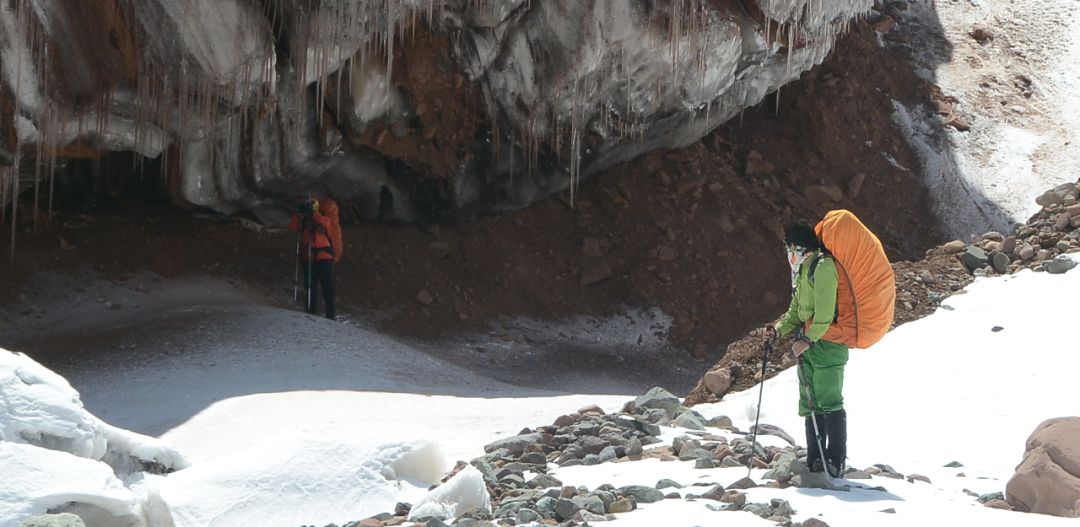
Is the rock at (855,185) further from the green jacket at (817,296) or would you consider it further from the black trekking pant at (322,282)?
the green jacket at (817,296)

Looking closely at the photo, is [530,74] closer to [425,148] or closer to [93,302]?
[425,148]

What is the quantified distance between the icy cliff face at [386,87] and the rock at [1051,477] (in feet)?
30.0

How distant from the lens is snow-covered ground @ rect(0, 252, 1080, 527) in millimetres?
6625

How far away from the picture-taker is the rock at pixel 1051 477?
21.5 ft

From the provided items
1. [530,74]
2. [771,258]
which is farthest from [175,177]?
[771,258]

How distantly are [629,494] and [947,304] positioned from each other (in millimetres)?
5341

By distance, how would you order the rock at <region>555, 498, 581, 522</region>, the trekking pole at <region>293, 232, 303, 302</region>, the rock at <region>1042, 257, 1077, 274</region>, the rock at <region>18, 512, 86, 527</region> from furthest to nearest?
1. the trekking pole at <region>293, 232, 303, 302</region>
2. the rock at <region>1042, 257, 1077, 274</region>
3. the rock at <region>555, 498, 581, 522</region>
4. the rock at <region>18, 512, 86, 527</region>

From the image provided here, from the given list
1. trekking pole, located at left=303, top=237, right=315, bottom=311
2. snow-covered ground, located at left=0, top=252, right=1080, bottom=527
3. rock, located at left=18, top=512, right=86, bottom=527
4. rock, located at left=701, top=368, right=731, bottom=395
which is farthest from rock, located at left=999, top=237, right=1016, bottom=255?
rock, located at left=18, top=512, right=86, bottom=527

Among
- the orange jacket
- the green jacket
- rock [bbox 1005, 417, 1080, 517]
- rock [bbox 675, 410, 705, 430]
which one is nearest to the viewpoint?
rock [bbox 1005, 417, 1080, 517]

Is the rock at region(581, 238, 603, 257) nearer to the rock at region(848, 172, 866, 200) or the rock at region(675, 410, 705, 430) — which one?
the rock at region(848, 172, 866, 200)

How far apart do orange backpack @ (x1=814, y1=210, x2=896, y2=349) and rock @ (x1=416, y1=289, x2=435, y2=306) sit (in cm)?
1026

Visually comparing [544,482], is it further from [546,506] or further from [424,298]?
[424,298]

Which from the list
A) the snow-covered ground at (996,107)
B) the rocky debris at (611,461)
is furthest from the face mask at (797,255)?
the snow-covered ground at (996,107)

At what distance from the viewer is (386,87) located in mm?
15664
